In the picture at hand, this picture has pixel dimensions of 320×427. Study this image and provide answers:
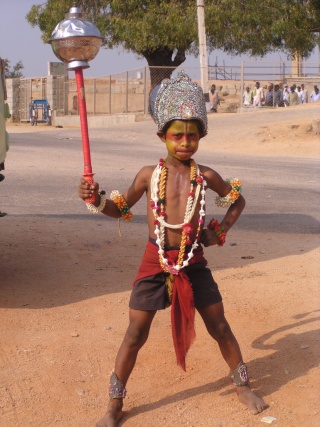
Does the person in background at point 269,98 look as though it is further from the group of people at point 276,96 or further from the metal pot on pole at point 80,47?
the metal pot on pole at point 80,47

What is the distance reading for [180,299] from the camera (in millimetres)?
3703

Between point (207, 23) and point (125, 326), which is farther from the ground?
point (207, 23)

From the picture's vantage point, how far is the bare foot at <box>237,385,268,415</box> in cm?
370

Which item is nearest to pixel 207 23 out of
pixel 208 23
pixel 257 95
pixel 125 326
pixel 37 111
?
pixel 208 23

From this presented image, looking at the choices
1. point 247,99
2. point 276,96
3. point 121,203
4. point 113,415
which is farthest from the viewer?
point 247,99

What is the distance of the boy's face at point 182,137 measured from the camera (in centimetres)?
375

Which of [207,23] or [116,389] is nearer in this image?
[116,389]

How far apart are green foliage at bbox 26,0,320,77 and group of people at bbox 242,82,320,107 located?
1931 mm

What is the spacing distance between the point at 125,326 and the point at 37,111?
3258 cm

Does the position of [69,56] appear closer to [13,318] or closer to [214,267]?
[13,318]

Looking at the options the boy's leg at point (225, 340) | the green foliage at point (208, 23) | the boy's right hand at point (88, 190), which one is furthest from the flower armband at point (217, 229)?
the green foliage at point (208, 23)

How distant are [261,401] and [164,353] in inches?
33.1

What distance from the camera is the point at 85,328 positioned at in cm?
484

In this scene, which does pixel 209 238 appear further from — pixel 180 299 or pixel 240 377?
pixel 240 377
